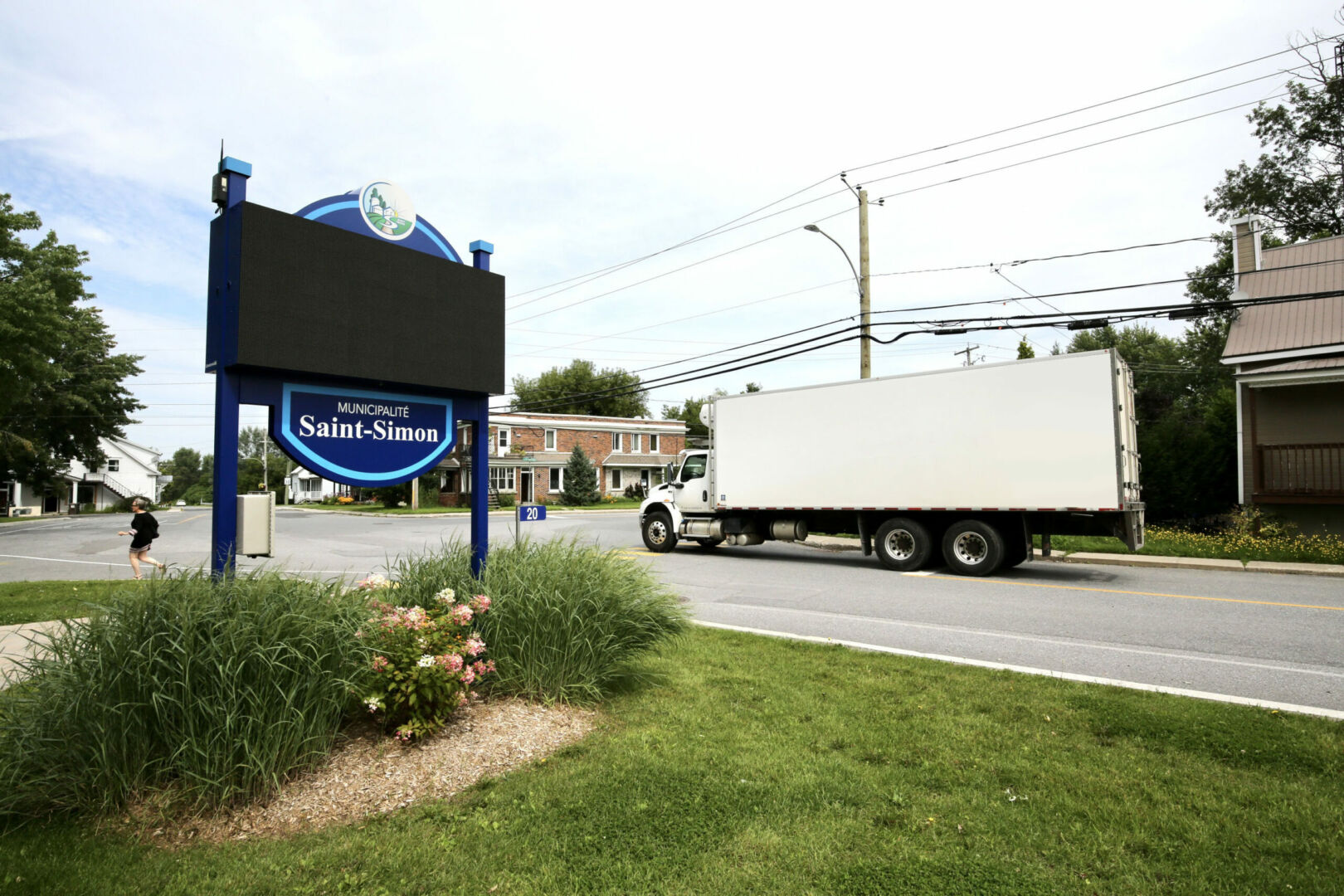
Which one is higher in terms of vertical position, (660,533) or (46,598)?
(660,533)

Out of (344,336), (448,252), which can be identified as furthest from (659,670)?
(448,252)

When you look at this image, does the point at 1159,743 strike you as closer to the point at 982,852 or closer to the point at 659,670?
the point at 982,852

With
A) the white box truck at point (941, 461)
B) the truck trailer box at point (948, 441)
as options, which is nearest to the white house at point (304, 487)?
the white box truck at point (941, 461)

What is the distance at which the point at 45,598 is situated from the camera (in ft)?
32.8

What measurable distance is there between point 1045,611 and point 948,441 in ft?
14.5

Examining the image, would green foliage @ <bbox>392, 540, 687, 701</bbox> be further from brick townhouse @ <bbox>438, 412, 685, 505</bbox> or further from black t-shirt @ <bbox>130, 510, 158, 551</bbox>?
brick townhouse @ <bbox>438, 412, 685, 505</bbox>

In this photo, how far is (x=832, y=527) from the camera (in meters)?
15.6

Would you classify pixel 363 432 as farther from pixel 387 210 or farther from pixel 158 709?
pixel 158 709

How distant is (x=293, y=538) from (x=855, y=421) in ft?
58.6

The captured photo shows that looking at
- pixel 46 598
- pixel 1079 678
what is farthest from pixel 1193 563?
pixel 46 598

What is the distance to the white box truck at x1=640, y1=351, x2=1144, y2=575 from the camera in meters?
12.3

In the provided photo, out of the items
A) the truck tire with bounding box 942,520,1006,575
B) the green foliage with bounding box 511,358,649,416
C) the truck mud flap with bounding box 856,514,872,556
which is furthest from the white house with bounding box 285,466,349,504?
the truck tire with bounding box 942,520,1006,575

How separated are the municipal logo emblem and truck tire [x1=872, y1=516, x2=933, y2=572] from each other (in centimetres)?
1075

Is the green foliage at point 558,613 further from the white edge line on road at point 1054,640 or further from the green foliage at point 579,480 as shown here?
the green foliage at point 579,480
